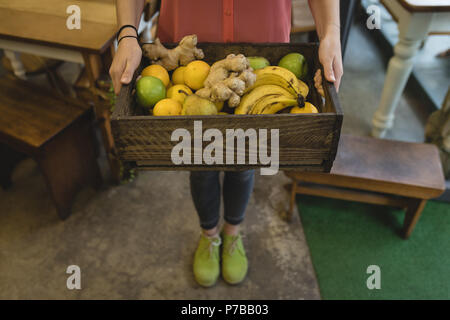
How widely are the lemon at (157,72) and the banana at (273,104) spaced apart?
0.88 feet

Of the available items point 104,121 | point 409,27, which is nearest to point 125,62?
point 104,121

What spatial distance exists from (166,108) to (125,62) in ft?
0.64

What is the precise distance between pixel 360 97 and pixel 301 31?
0.79 m

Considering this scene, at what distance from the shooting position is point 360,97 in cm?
273

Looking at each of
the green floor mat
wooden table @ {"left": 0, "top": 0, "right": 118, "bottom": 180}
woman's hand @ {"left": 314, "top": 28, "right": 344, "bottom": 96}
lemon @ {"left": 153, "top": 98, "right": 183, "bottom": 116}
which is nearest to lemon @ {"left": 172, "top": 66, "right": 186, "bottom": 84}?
lemon @ {"left": 153, "top": 98, "right": 183, "bottom": 116}

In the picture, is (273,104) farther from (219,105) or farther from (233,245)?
(233,245)

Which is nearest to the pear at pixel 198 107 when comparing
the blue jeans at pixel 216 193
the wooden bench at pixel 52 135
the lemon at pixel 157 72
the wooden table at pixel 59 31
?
the lemon at pixel 157 72

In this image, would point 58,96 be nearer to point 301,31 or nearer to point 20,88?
point 20,88

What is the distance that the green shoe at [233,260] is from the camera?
1575 millimetres

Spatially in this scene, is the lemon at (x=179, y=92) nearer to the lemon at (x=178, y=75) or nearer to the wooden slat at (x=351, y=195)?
the lemon at (x=178, y=75)

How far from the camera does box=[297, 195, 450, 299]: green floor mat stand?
1585 millimetres

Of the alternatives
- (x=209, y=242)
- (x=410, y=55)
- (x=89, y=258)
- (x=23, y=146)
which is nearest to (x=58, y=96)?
(x=23, y=146)
